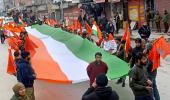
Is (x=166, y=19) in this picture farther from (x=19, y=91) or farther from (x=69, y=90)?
(x=19, y=91)

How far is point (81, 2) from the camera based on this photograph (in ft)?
157

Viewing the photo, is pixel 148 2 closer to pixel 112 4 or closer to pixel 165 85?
pixel 112 4

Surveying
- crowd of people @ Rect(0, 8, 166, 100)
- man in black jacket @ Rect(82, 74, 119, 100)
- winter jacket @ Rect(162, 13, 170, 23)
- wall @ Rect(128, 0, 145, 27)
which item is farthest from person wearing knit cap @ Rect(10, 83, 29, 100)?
wall @ Rect(128, 0, 145, 27)

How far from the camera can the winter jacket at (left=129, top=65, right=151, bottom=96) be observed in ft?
29.2

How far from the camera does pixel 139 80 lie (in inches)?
352

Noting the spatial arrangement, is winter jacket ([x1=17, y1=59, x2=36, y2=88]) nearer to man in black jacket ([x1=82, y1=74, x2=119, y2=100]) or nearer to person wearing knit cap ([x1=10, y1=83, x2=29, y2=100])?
person wearing knit cap ([x1=10, y1=83, x2=29, y2=100])

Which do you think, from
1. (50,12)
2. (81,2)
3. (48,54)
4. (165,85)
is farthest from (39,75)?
(50,12)

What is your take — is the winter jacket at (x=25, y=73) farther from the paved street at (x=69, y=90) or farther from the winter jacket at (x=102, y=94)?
the winter jacket at (x=102, y=94)

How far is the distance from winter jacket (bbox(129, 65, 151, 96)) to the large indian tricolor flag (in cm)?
295

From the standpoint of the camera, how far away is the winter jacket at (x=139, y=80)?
29.2 ft

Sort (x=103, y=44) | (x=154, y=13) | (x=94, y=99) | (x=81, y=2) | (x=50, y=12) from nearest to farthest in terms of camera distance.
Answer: (x=94, y=99) → (x=103, y=44) → (x=154, y=13) → (x=81, y=2) → (x=50, y=12)

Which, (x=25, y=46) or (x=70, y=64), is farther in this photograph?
(x=25, y=46)

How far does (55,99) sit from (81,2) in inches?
1414

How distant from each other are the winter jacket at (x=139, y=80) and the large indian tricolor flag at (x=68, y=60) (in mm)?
2948
